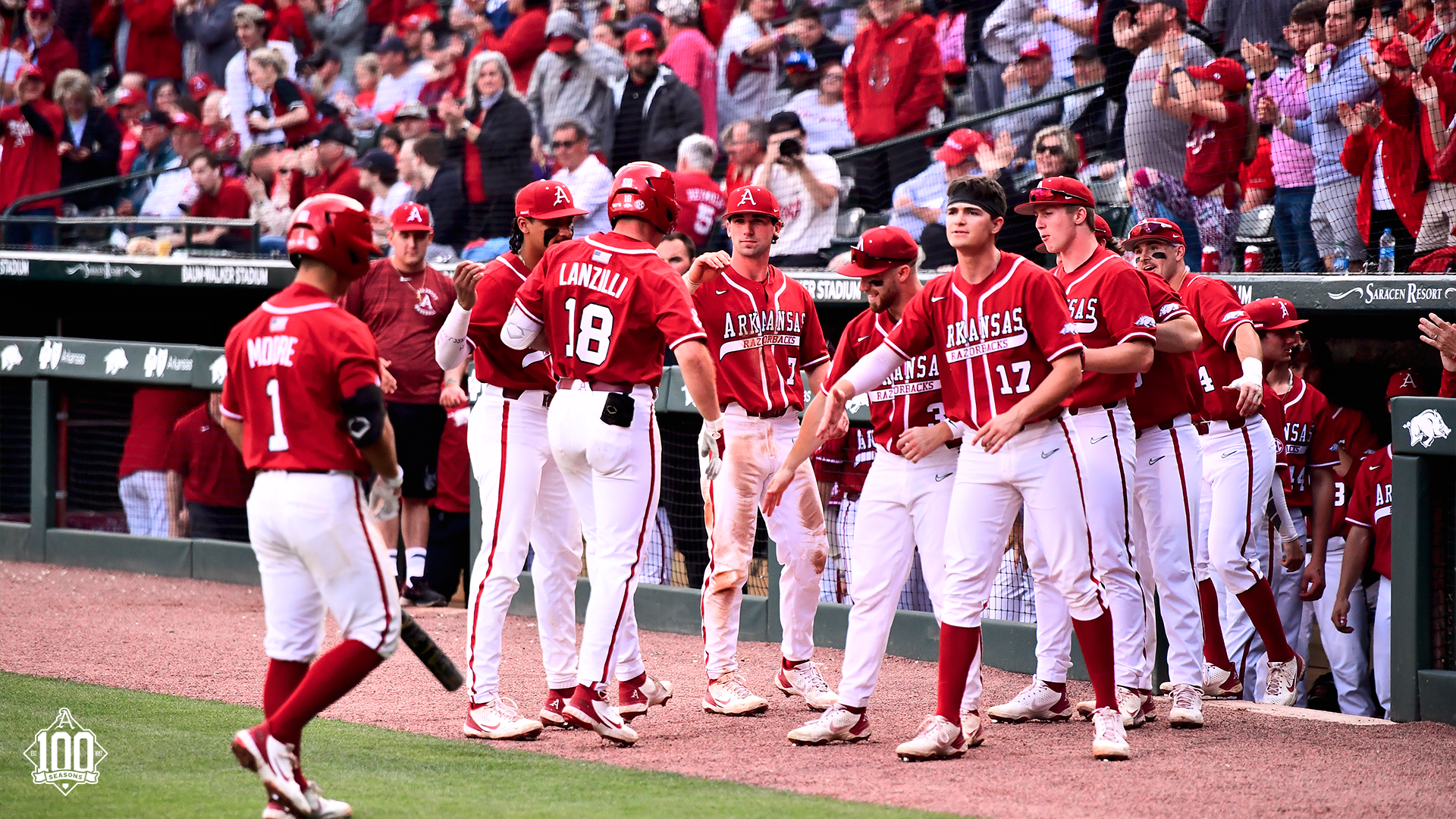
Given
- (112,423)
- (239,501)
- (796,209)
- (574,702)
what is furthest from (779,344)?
(112,423)

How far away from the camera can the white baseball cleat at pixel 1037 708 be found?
548cm

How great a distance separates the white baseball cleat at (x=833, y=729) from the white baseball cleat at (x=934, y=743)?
0.25 m

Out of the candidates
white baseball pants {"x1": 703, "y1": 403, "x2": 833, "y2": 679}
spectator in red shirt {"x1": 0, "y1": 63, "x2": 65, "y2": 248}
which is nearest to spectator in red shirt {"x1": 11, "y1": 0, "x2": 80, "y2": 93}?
spectator in red shirt {"x1": 0, "y1": 63, "x2": 65, "y2": 248}

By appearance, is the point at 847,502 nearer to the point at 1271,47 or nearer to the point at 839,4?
the point at 1271,47

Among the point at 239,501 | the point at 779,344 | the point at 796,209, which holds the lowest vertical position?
the point at 239,501

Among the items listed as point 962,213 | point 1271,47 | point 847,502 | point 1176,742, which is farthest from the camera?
point 1271,47

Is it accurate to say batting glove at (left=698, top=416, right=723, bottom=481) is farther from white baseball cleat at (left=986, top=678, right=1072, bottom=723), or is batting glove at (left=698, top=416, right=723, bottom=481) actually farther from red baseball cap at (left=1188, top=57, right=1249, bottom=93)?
red baseball cap at (left=1188, top=57, right=1249, bottom=93)

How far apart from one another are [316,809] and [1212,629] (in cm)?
409

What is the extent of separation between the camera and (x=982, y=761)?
475 centimetres

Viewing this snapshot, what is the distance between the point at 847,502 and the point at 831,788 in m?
3.01

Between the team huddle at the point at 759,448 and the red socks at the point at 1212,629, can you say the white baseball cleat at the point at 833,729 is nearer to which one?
the team huddle at the point at 759,448

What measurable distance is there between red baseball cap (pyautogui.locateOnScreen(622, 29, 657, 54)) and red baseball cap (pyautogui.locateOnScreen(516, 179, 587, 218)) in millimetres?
5526

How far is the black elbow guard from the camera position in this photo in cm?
382

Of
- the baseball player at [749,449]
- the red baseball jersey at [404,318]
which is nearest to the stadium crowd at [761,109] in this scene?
the red baseball jersey at [404,318]
